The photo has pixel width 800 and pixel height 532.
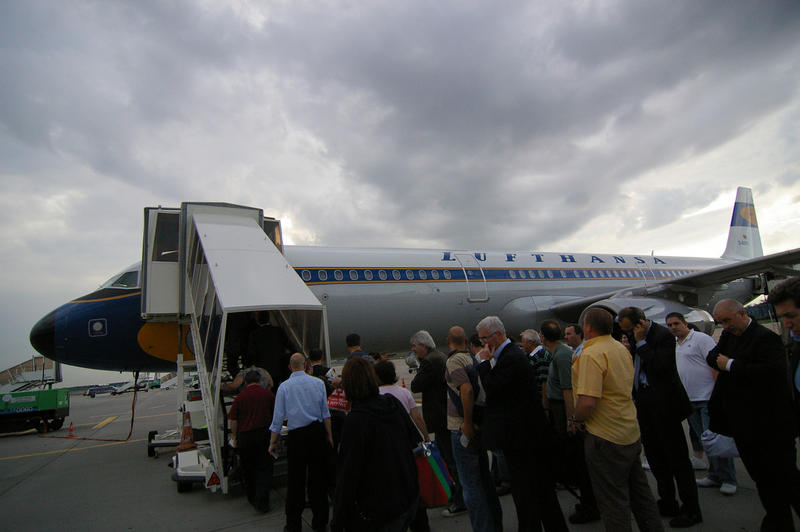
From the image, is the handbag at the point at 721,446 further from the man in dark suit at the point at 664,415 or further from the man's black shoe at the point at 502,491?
the man's black shoe at the point at 502,491

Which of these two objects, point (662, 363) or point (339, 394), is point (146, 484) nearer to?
point (339, 394)

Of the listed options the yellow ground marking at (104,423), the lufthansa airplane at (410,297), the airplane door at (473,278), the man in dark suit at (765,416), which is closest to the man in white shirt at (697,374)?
the man in dark suit at (765,416)

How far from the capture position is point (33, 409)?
12.1m

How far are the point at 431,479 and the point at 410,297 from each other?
709 centimetres

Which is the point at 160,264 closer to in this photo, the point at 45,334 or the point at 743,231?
the point at 45,334

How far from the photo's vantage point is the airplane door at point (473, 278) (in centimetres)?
1095

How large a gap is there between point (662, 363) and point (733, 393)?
557mm

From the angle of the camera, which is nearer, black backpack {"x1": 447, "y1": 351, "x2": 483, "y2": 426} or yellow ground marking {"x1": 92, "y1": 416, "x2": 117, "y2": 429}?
black backpack {"x1": 447, "y1": 351, "x2": 483, "y2": 426}

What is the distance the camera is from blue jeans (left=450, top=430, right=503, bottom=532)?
10.7 feet

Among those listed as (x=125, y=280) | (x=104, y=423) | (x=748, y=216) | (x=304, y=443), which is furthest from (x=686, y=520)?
(x=748, y=216)

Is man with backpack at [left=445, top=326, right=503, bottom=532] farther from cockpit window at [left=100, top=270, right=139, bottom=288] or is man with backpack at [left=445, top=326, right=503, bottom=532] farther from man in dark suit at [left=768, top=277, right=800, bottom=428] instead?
cockpit window at [left=100, top=270, right=139, bottom=288]

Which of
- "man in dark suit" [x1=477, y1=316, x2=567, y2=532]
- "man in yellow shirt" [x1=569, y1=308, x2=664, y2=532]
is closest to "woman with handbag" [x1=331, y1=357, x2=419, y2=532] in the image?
"man in dark suit" [x1=477, y1=316, x2=567, y2=532]

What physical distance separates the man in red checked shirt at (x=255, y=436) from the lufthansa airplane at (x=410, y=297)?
3.68m

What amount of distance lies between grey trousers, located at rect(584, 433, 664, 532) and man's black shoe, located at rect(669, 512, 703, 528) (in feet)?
2.62
